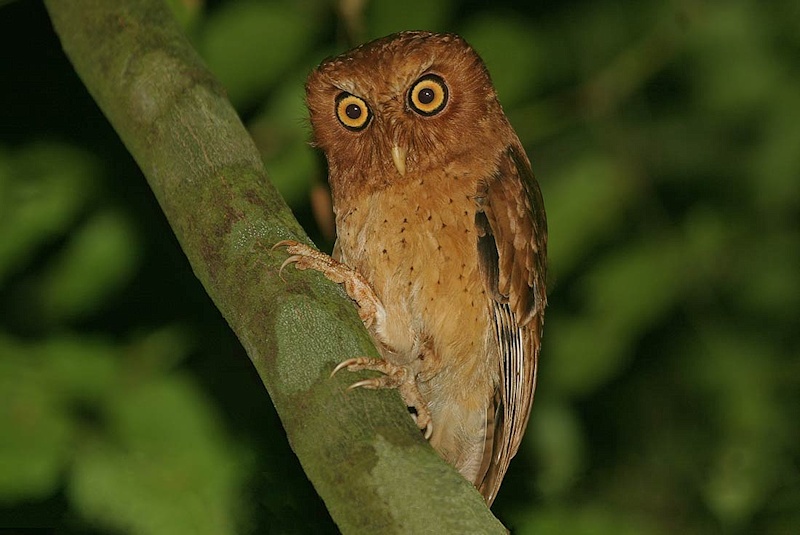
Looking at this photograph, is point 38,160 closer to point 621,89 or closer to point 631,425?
point 621,89

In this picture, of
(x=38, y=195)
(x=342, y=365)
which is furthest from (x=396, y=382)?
(x=38, y=195)

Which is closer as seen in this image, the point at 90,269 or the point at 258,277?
the point at 258,277

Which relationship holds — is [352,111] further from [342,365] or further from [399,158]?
[342,365]

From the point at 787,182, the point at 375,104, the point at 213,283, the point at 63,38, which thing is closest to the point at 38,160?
the point at 63,38

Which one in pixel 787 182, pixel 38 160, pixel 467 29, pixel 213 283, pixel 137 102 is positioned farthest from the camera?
pixel 787 182

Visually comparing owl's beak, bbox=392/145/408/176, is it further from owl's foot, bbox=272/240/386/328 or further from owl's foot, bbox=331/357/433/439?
owl's foot, bbox=331/357/433/439

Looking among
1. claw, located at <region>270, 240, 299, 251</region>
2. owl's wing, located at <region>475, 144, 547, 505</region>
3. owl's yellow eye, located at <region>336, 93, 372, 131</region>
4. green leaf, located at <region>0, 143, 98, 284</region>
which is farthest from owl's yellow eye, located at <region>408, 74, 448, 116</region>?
claw, located at <region>270, 240, 299, 251</region>

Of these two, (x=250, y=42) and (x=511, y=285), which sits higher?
(x=250, y=42)
